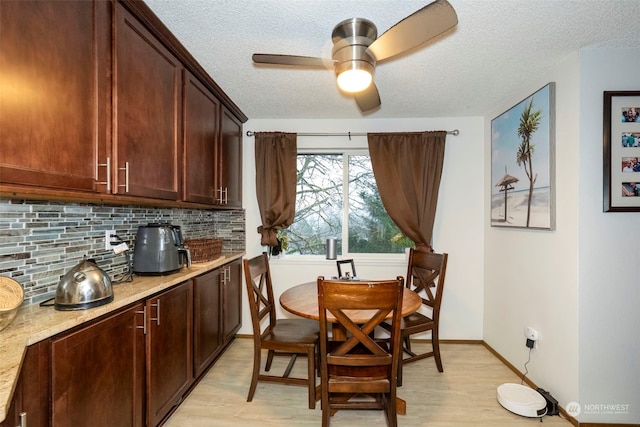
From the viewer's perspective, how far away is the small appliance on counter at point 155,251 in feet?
6.50

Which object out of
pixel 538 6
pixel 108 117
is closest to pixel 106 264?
pixel 108 117

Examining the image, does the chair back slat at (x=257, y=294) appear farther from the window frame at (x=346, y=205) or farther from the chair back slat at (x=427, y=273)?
the chair back slat at (x=427, y=273)

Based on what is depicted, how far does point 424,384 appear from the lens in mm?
2348

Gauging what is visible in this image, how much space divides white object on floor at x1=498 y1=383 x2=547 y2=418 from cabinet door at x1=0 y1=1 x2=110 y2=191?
2.80 m

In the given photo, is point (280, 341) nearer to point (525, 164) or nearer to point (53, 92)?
point (53, 92)

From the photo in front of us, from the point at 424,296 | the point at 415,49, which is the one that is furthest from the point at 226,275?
the point at 415,49

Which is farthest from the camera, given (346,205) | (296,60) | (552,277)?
(346,205)

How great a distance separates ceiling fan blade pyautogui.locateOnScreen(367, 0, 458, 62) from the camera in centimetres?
114

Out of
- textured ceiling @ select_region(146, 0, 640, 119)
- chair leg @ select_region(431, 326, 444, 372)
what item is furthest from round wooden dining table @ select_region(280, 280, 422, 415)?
textured ceiling @ select_region(146, 0, 640, 119)

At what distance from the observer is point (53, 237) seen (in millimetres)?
1580

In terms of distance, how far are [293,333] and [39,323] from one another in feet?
4.85

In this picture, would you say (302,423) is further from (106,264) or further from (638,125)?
(638,125)

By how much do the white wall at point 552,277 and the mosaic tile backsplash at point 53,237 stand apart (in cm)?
297

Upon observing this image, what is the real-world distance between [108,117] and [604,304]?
2999 millimetres
